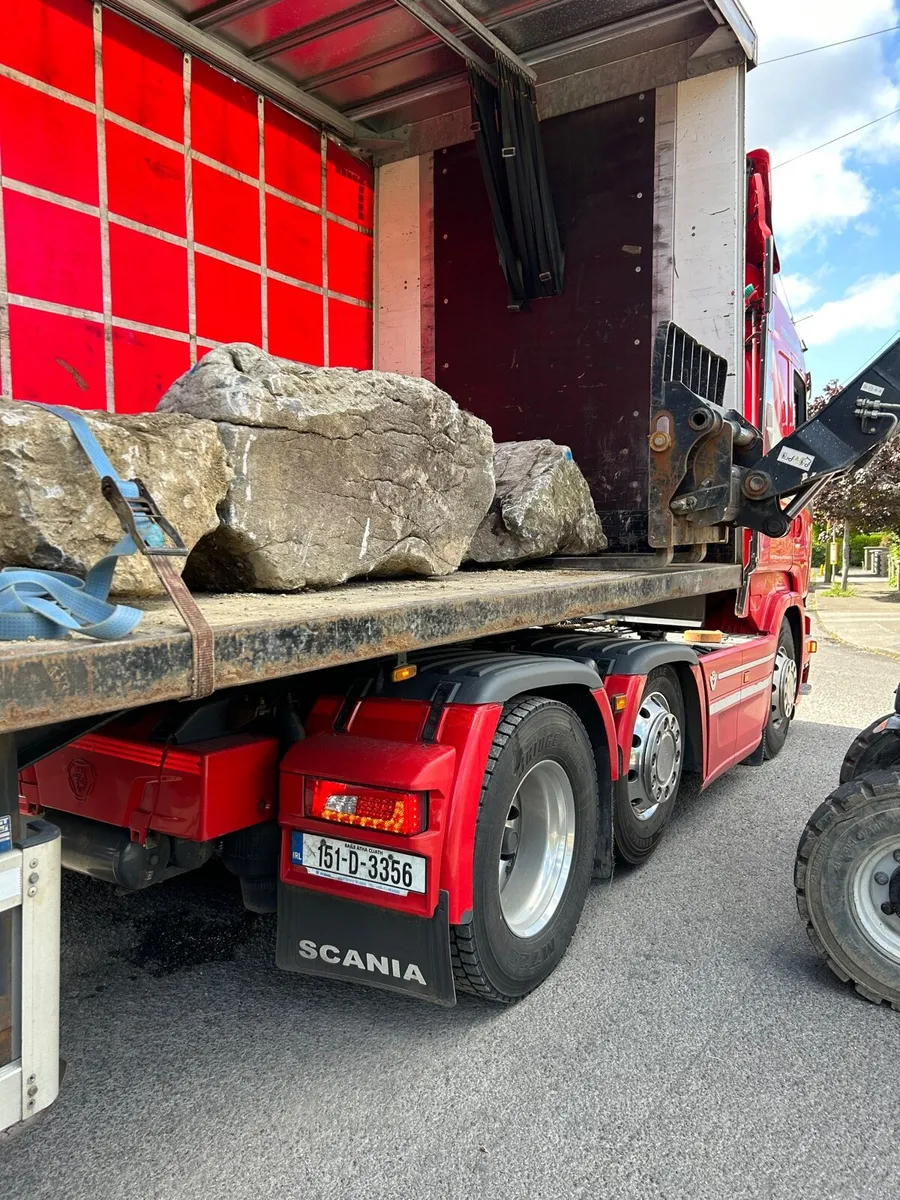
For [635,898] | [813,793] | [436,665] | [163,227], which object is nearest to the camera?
[436,665]

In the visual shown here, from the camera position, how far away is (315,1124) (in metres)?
2.26

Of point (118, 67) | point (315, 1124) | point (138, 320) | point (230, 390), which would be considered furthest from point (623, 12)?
point (315, 1124)

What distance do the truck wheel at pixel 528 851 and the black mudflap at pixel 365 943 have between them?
0.47 feet

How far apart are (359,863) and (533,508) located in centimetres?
190

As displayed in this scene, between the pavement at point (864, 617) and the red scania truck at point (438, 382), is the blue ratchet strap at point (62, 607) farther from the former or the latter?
the pavement at point (864, 617)

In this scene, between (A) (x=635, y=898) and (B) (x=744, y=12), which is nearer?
(A) (x=635, y=898)

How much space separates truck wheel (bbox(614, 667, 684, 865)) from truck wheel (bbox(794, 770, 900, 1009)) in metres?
0.90

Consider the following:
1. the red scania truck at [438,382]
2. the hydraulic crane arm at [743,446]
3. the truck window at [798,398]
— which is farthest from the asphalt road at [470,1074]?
the truck window at [798,398]

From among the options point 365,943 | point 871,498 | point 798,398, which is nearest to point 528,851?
point 365,943

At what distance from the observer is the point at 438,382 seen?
521 centimetres

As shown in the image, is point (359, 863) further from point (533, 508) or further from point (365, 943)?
point (533, 508)

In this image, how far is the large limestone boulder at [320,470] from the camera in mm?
2549

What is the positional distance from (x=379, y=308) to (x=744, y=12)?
2.43 meters

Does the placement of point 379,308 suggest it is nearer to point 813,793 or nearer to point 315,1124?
point 813,793
